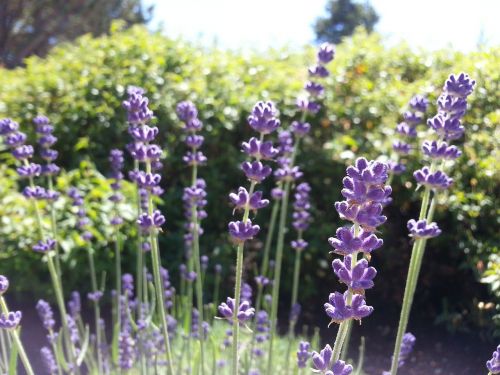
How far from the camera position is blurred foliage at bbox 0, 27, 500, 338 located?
5.06 metres

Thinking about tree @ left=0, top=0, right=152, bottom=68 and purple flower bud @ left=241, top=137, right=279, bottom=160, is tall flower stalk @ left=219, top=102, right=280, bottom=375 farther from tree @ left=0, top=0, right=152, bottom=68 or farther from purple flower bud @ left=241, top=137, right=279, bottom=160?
tree @ left=0, top=0, right=152, bottom=68

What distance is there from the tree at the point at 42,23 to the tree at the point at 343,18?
25.8 metres

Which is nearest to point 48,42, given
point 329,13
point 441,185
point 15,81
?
point 15,81

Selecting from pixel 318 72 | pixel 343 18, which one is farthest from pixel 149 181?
pixel 343 18

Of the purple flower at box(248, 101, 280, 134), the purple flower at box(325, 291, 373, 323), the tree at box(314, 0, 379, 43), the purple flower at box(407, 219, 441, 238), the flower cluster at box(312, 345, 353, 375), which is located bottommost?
the flower cluster at box(312, 345, 353, 375)

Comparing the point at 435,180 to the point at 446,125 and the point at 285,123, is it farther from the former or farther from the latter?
the point at 285,123

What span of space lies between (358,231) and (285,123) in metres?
4.54

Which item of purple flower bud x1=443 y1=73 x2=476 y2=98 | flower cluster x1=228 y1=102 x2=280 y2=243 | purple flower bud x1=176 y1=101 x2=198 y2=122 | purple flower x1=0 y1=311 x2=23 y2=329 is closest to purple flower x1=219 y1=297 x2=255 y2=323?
flower cluster x1=228 y1=102 x2=280 y2=243

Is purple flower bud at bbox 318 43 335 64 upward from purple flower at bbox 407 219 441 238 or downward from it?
upward

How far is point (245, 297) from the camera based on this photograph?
12.4 ft

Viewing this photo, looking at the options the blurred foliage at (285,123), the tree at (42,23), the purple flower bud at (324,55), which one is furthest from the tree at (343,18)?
the purple flower bud at (324,55)

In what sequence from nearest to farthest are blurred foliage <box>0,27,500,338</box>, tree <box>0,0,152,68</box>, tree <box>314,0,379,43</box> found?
blurred foliage <box>0,27,500,338</box> → tree <box>0,0,152,68</box> → tree <box>314,0,379,43</box>

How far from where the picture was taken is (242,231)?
186cm

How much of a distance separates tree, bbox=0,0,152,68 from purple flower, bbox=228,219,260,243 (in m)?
22.1
